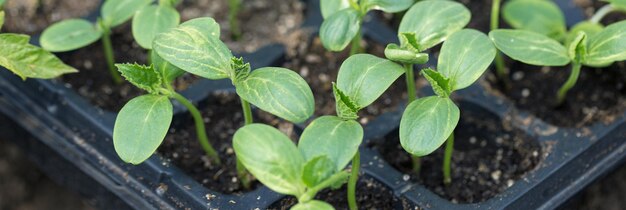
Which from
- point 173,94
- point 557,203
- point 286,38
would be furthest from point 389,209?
point 286,38

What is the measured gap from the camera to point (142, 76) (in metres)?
1.20

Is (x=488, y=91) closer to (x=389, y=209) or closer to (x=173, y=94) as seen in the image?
(x=389, y=209)

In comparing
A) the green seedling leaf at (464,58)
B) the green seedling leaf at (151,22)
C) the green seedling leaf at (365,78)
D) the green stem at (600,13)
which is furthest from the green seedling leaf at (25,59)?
the green stem at (600,13)

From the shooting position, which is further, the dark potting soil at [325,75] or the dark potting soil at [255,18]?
the dark potting soil at [255,18]

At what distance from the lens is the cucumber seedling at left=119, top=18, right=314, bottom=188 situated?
1.12 m

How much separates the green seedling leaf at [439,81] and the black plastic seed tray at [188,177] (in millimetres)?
183

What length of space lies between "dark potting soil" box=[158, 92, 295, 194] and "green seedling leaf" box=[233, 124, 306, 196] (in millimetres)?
309

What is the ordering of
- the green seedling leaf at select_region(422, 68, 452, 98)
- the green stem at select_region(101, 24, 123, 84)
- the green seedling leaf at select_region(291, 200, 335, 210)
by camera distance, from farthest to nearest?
the green stem at select_region(101, 24, 123, 84)
the green seedling leaf at select_region(422, 68, 452, 98)
the green seedling leaf at select_region(291, 200, 335, 210)

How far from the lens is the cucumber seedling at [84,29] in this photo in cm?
141

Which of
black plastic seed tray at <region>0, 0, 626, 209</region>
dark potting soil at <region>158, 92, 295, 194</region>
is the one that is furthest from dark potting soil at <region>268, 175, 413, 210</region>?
dark potting soil at <region>158, 92, 295, 194</region>

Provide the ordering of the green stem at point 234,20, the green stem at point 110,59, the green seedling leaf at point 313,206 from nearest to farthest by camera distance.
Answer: the green seedling leaf at point 313,206
the green stem at point 110,59
the green stem at point 234,20

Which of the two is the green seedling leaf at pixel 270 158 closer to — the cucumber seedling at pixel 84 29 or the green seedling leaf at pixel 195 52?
the green seedling leaf at pixel 195 52

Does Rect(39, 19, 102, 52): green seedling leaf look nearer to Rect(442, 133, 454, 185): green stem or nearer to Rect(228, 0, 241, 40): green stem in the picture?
Rect(228, 0, 241, 40): green stem

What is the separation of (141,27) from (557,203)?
2.16ft
